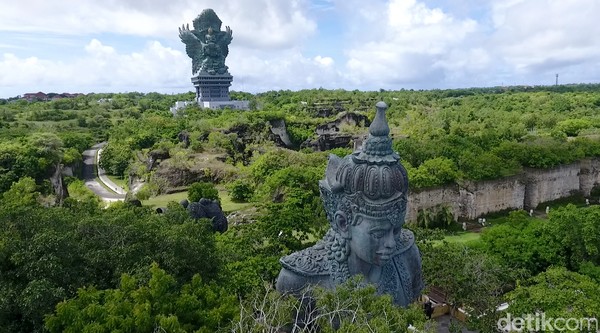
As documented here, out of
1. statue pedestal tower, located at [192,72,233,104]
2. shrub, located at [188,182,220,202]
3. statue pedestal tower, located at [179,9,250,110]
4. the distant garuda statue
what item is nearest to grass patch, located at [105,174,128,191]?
shrub, located at [188,182,220,202]

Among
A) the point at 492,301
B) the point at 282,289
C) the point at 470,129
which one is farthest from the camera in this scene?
the point at 470,129

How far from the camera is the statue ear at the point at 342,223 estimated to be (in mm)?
7652

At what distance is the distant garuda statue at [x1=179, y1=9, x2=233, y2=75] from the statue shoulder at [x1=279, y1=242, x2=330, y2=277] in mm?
63308

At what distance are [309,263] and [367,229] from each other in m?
1.36

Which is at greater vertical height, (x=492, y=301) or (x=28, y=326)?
Answer: (x=28, y=326)

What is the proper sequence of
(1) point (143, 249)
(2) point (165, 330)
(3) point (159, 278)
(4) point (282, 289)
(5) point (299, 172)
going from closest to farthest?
(2) point (165, 330) < (3) point (159, 278) < (4) point (282, 289) < (1) point (143, 249) < (5) point (299, 172)

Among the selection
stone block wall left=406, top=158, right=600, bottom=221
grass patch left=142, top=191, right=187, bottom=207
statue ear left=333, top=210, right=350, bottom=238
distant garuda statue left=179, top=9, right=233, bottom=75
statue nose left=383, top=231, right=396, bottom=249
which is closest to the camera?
statue nose left=383, top=231, right=396, bottom=249

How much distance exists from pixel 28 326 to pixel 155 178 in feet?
81.9

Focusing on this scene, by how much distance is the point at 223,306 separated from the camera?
7.64 meters

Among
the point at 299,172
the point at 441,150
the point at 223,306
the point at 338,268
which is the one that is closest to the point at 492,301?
the point at 338,268

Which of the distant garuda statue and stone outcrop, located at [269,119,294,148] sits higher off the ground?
the distant garuda statue

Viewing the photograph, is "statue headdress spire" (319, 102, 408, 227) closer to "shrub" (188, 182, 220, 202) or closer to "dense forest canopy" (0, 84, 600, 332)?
"dense forest canopy" (0, 84, 600, 332)

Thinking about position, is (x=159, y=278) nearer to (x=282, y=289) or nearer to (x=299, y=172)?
(x=282, y=289)

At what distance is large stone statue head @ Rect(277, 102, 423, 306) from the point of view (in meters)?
7.37
